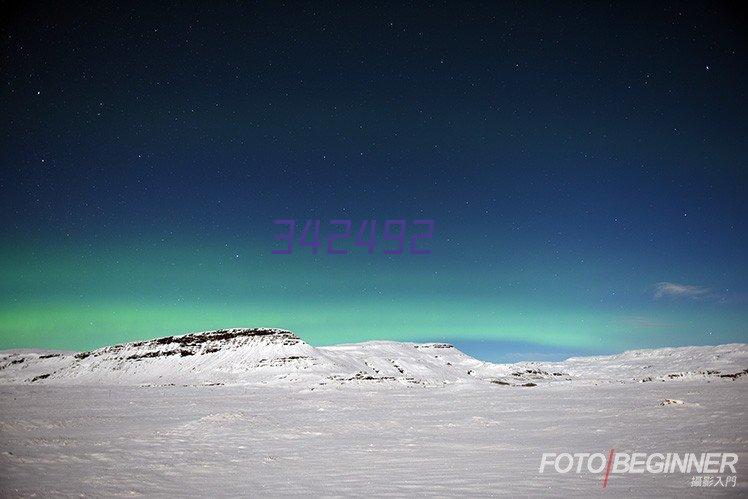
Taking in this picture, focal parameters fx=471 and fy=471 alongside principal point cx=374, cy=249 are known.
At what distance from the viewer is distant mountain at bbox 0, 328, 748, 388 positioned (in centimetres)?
9494

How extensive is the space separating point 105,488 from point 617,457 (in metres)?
14.1

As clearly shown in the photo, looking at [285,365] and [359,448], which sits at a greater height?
[285,365]

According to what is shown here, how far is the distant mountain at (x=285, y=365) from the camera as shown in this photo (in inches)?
3738

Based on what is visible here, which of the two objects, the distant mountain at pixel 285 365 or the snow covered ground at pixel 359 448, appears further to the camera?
the distant mountain at pixel 285 365

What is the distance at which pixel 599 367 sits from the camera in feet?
583

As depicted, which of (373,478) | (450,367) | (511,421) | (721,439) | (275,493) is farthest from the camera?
(450,367)

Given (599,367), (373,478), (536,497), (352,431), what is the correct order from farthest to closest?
1. (599,367)
2. (352,431)
3. (373,478)
4. (536,497)

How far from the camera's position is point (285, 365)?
98.4 meters

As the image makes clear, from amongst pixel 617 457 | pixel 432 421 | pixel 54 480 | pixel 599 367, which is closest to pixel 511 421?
pixel 432 421

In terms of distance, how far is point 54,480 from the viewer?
12.4 m

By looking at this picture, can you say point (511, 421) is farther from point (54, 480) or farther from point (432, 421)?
point (54, 480)

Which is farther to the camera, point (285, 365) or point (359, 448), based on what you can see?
point (285, 365)

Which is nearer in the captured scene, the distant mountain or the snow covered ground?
the snow covered ground

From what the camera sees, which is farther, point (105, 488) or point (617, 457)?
point (617, 457)
